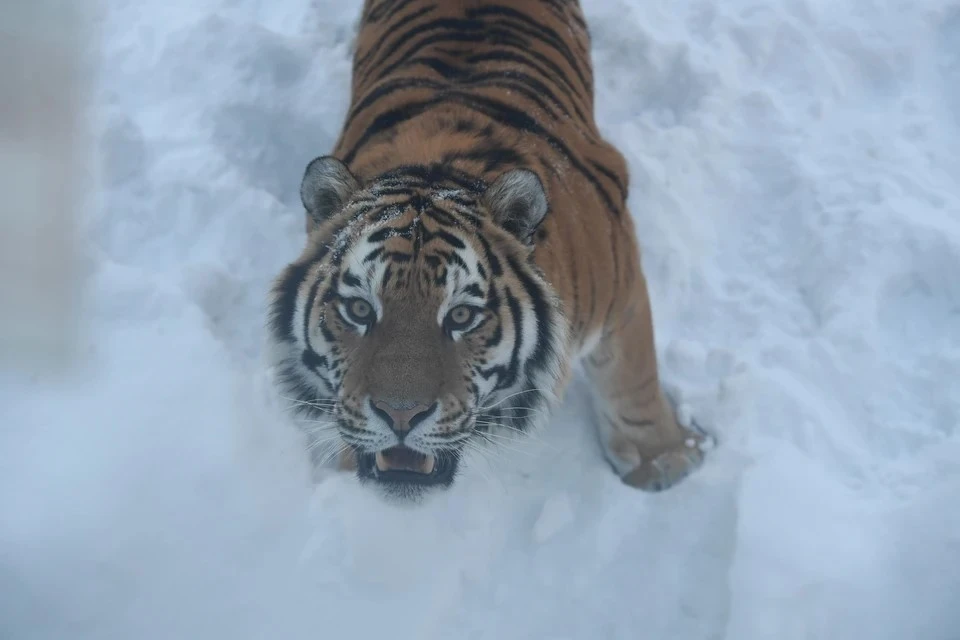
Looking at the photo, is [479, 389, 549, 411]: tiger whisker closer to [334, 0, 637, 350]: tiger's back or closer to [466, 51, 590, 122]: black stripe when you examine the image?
[334, 0, 637, 350]: tiger's back

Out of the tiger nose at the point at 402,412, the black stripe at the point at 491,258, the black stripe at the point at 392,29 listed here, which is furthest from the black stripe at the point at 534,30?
the tiger nose at the point at 402,412

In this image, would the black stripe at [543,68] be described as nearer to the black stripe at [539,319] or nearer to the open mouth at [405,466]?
the black stripe at [539,319]

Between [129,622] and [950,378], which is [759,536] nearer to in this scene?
[950,378]

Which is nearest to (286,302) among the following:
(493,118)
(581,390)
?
(493,118)

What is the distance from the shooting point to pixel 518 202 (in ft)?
3.72

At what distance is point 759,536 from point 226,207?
1.45 meters

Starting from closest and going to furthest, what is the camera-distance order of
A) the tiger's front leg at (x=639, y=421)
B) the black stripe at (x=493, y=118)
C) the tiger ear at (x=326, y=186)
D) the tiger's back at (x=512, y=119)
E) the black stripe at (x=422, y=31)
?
the tiger ear at (x=326, y=186), the tiger's back at (x=512, y=119), the black stripe at (x=493, y=118), the tiger's front leg at (x=639, y=421), the black stripe at (x=422, y=31)

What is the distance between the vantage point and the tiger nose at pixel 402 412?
103 cm

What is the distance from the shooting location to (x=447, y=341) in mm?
1074

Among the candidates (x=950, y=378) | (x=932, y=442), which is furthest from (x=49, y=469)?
(x=950, y=378)

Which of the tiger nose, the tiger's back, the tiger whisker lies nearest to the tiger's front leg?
the tiger's back

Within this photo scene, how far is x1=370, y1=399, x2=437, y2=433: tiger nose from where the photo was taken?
3.39 feet

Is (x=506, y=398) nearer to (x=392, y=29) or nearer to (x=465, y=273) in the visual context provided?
(x=465, y=273)

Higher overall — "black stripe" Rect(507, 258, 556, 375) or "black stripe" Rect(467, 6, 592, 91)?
"black stripe" Rect(467, 6, 592, 91)
